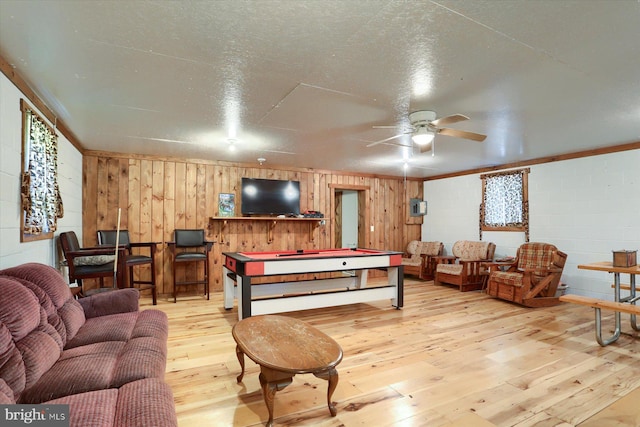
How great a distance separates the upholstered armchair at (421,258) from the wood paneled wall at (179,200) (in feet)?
3.29

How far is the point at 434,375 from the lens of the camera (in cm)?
260

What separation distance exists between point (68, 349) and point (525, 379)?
320 cm

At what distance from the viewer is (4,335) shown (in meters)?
1.41

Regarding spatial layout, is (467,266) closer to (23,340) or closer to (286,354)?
(286,354)

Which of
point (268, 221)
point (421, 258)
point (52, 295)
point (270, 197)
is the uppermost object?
point (270, 197)

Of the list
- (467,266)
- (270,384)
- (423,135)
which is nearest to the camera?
(270,384)

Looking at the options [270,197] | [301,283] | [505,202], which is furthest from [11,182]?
[505,202]

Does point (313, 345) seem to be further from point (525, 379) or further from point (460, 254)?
point (460, 254)

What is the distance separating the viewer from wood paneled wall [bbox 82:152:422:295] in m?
5.01

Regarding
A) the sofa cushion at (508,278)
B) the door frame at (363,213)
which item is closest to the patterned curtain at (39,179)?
the door frame at (363,213)

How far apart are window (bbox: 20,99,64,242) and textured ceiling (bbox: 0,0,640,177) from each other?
286 millimetres

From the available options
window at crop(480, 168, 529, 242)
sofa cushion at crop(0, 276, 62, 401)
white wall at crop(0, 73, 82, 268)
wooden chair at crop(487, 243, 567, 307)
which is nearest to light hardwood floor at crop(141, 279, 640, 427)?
wooden chair at crop(487, 243, 567, 307)

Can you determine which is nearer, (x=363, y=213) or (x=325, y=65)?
(x=325, y=65)

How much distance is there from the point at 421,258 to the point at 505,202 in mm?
1985
